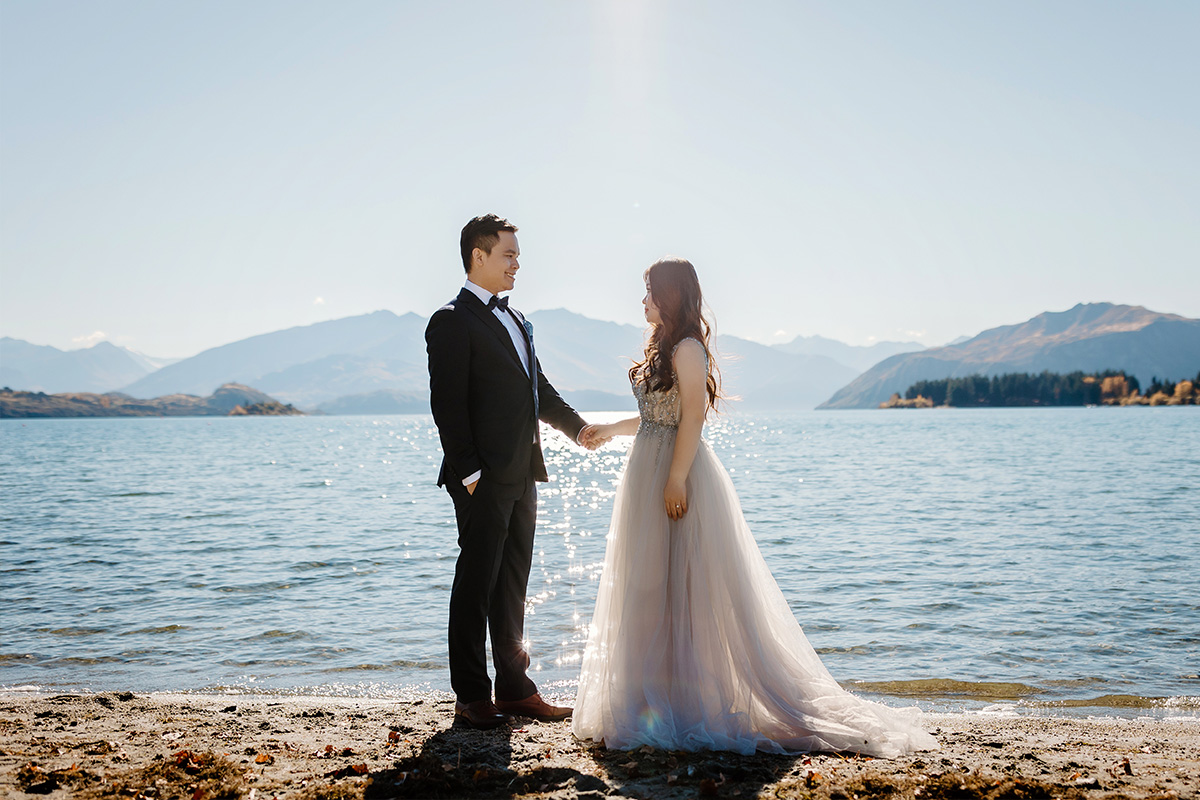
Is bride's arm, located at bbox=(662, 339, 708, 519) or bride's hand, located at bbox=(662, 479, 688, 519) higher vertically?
bride's arm, located at bbox=(662, 339, 708, 519)

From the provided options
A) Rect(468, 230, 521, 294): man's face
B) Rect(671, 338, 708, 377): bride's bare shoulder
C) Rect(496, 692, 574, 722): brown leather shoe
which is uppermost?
Rect(468, 230, 521, 294): man's face

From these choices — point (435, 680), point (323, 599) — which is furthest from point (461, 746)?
point (323, 599)

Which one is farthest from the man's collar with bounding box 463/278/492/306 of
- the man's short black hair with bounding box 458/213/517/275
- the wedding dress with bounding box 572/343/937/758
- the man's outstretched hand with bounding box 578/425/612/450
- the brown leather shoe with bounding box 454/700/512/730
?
the brown leather shoe with bounding box 454/700/512/730

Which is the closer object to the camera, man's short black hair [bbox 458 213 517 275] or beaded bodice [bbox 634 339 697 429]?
beaded bodice [bbox 634 339 697 429]

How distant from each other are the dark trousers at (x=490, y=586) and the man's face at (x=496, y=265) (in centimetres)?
145

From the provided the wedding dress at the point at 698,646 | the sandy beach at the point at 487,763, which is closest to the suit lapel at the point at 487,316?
the wedding dress at the point at 698,646

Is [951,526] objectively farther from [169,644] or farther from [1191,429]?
[1191,429]

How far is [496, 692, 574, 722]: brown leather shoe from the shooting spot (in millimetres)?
5961

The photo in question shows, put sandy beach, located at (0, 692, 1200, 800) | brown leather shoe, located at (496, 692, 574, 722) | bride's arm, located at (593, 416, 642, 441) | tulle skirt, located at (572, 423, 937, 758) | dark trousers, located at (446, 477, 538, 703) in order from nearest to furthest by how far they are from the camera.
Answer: sandy beach, located at (0, 692, 1200, 800)
tulle skirt, located at (572, 423, 937, 758)
dark trousers, located at (446, 477, 538, 703)
brown leather shoe, located at (496, 692, 574, 722)
bride's arm, located at (593, 416, 642, 441)

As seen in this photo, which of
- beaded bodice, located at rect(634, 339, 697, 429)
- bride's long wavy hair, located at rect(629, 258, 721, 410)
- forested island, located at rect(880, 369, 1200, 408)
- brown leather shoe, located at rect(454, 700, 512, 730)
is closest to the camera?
bride's long wavy hair, located at rect(629, 258, 721, 410)

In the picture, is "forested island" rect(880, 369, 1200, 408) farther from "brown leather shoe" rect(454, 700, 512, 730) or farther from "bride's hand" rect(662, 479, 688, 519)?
"brown leather shoe" rect(454, 700, 512, 730)

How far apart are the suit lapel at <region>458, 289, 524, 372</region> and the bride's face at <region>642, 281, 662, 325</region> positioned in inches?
40.3

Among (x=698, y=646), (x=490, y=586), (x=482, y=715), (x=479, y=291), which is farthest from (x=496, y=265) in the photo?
(x=482, y=715)

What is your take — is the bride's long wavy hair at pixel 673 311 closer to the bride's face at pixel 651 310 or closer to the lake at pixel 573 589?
the bride's face at pixel 651 310
